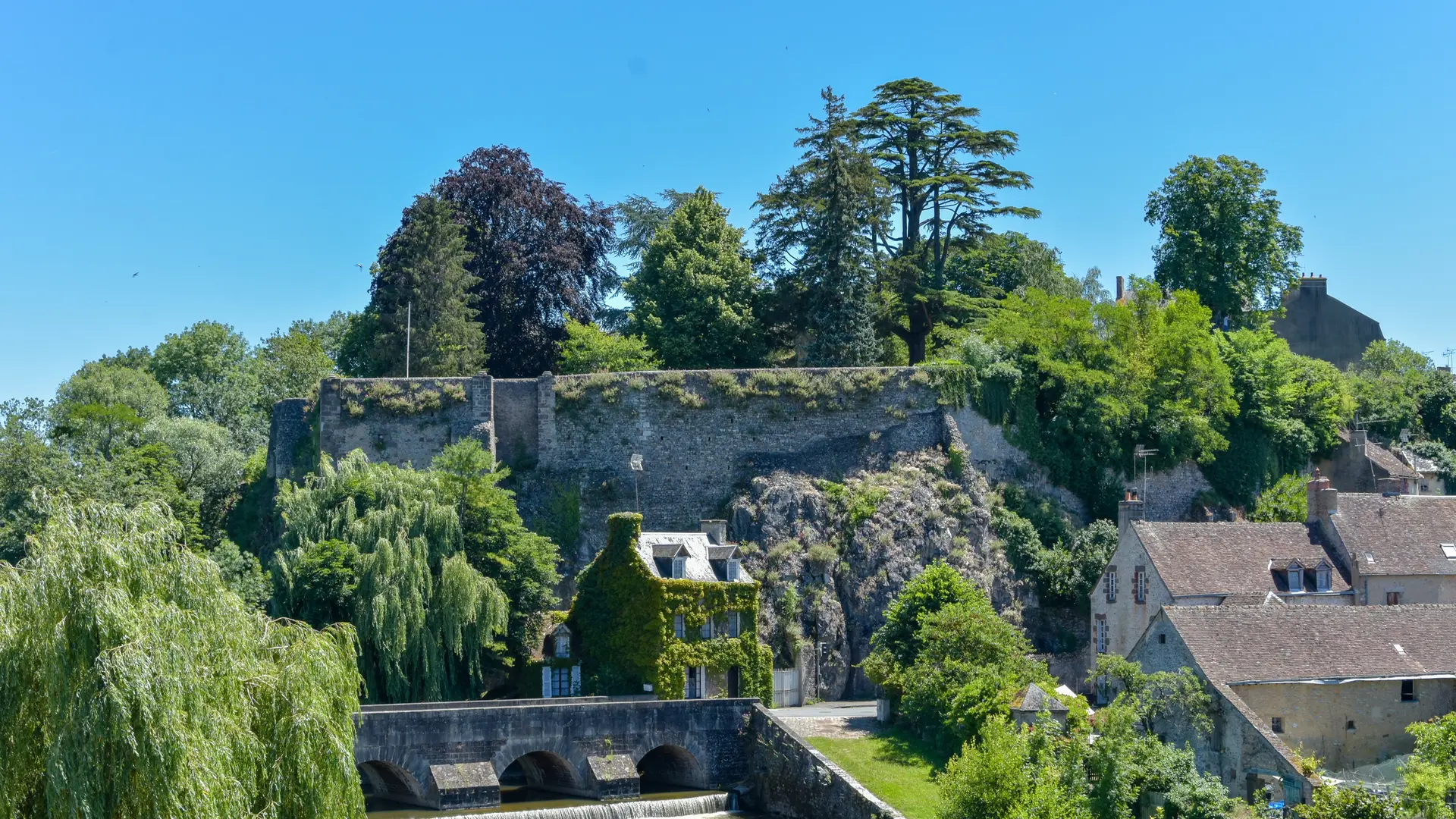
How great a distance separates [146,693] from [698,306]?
106 ft

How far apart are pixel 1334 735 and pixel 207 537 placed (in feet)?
99.3

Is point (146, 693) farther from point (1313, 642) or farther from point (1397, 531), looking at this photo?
point (1397, 531)

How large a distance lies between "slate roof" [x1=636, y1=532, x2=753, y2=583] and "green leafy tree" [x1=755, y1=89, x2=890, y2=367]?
10.8 metres

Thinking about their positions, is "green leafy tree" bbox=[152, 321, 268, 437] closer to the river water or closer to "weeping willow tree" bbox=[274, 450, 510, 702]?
"weeping willow tree" bbox=[274, 450, 510, 702]

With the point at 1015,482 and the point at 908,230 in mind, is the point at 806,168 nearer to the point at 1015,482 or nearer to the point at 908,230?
the point at 908,230

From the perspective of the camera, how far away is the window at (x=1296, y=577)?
40312 millimetres

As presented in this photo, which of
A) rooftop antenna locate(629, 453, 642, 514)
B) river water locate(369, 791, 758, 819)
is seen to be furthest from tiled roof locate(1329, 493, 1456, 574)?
rooftop antenna locate(629, 453, 642, 514)

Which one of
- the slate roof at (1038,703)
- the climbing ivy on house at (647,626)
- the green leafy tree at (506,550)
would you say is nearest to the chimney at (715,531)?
the climbing ivy on house at (647,626)

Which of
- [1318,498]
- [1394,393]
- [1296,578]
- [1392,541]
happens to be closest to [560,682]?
[1296,578]

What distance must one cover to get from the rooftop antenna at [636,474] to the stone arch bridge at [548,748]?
8.91m

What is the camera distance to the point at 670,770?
38.9 metres

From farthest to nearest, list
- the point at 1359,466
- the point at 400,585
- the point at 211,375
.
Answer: the point at 211,375, the point at 1359,466, the point at 400,585

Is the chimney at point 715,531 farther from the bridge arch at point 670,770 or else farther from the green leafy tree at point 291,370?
the green leafy tree at point 291,370

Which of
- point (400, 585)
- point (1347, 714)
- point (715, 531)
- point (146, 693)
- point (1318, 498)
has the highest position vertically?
point (1318, 498)
